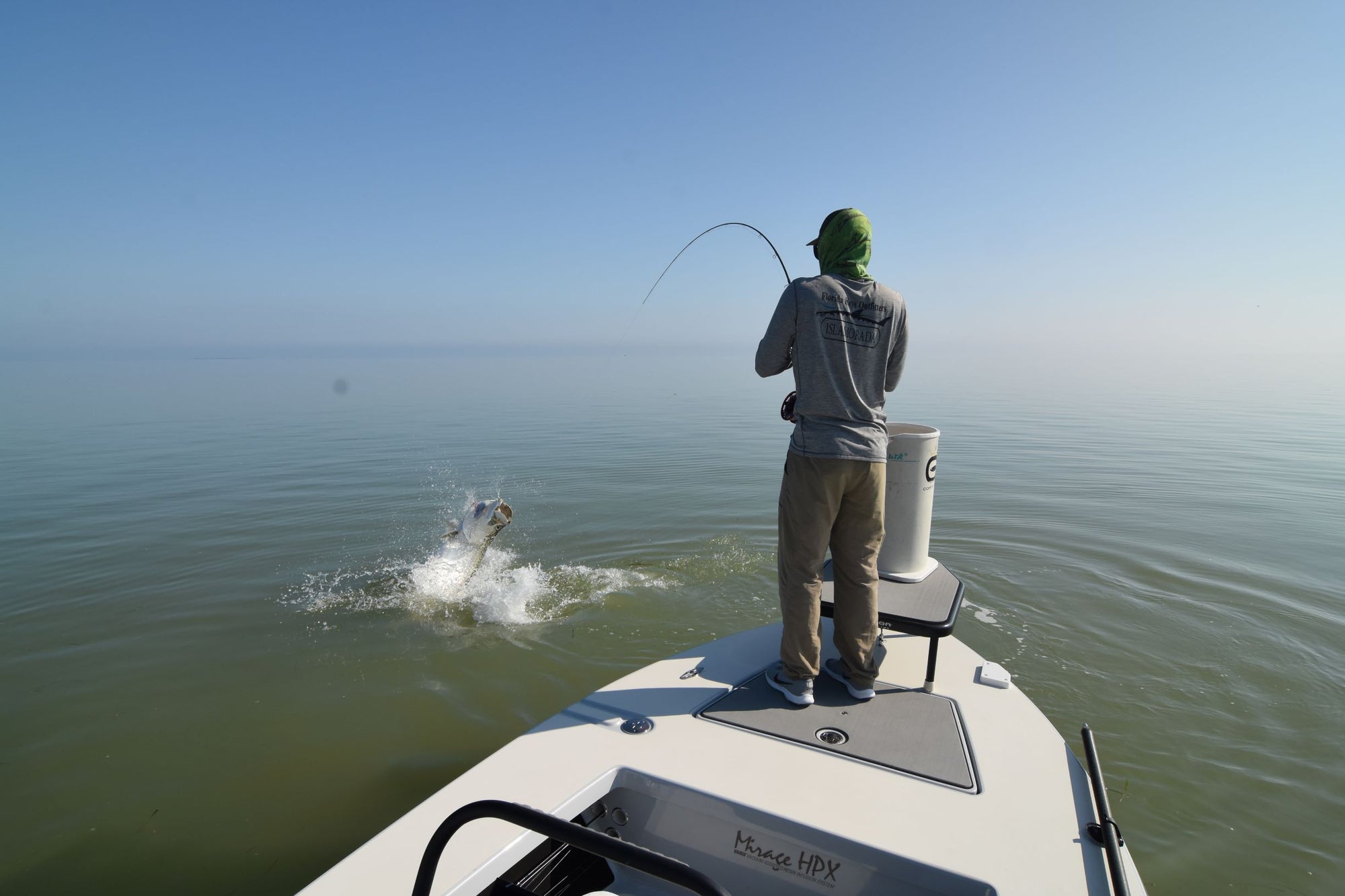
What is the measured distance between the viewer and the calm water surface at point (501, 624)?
11.6 feet

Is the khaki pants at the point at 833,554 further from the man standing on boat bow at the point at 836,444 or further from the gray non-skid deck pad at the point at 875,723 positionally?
the gray non-skid deck pad at the point at 875,723

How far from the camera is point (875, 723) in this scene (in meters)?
2.94

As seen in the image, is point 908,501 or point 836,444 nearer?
point 836,444

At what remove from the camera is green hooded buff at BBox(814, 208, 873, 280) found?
3.05 m

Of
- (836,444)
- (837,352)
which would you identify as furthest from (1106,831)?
(837,352)

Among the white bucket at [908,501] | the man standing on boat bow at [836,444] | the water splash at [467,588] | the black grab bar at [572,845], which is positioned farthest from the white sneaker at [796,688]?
the water splash at [467,588]

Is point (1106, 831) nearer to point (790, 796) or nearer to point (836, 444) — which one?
point (790, 796)

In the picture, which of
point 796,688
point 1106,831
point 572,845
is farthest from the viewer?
point 796,688

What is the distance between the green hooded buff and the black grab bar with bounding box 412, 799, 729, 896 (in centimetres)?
254

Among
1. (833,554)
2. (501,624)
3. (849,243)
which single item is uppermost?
(849,243)

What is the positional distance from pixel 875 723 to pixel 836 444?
125 cm

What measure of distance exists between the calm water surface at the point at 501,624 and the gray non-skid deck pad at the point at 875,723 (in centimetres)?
147

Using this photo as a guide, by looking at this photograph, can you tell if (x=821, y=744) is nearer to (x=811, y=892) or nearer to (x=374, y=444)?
(x=811, y=892)

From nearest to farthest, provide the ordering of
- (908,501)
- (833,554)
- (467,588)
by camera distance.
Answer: (833,554) < (908,501) < (467,588)
